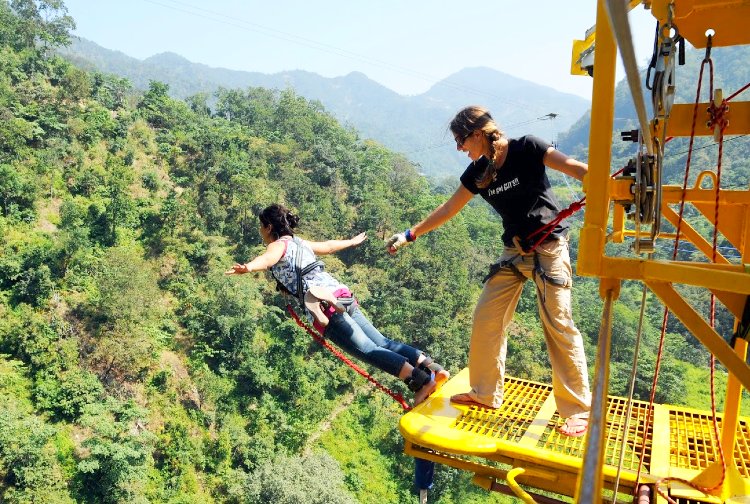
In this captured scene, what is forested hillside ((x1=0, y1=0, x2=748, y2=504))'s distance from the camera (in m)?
21.2

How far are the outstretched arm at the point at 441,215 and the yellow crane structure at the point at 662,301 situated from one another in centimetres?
72

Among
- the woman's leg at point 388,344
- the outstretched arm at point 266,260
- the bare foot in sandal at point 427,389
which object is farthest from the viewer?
the woman's leg at point 388,344

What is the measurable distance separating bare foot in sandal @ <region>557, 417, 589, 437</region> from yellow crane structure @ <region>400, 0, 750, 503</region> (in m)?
0.04

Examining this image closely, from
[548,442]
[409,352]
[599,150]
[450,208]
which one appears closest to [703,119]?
[599,150]

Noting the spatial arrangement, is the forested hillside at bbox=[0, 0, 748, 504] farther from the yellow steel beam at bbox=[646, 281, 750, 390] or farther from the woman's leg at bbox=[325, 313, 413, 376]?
the yellow steel beam at bbox=[646, 281, 750, 390]

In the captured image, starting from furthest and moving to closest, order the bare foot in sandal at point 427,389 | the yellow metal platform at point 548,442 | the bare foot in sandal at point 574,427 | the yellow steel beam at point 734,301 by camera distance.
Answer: the bare foot in sandal at point 427,389, the bare foot in sandal at point 574,427, the yellow metal platform at point 548,442, the yellow steel beam at point 734,301

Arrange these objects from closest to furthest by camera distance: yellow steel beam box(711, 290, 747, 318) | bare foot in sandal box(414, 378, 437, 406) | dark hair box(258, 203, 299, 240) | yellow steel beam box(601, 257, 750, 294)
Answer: yellow steel beam box(601, 257, 750, 294) < yellow steel beam box(711, 290, 747, 318) < bare foot in sandal box(414, 378, 437, 406) < dark hair box(258, 203, 299, 240)

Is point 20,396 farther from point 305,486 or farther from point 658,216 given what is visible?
point 658,216

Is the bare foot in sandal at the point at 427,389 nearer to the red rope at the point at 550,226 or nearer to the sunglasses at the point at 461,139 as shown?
the red rope at the point at 550,226

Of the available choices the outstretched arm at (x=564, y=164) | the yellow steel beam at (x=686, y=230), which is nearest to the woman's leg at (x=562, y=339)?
the outstretched arm at (x=564, y=164)

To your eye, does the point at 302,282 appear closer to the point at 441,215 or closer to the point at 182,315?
the point at 441,215

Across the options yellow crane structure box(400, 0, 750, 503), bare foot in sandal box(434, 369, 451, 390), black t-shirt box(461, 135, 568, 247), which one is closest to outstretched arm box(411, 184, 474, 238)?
black t-shirt box(461, 135, 568, 247)

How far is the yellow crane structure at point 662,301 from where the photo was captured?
4.70 ft

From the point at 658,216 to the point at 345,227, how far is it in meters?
35.1
